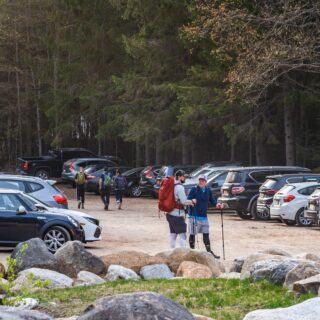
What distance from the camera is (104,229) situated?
1084 inches

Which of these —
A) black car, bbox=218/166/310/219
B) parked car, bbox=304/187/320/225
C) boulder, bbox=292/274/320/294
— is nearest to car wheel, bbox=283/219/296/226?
black car, bbox=218/166/310/219

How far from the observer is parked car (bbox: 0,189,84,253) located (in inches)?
816

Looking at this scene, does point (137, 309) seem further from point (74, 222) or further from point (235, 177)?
point (235, 177)

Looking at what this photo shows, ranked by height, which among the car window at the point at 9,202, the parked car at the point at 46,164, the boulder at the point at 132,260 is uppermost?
the parked car at the point at 46,164

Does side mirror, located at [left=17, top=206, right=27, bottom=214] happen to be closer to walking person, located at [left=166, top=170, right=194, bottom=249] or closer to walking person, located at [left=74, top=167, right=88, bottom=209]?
walking person, located at [left=166, top=170, right=194, bottom=249]

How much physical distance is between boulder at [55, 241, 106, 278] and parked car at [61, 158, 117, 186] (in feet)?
103

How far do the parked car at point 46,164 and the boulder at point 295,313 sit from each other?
43627 mm

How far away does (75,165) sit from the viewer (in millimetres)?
48250

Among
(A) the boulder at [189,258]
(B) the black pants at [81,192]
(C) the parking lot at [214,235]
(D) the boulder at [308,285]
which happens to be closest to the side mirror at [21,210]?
(C) the parking lot at [214,235]

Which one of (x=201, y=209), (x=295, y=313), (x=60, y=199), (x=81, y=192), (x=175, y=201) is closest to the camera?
(x=295, y=313)

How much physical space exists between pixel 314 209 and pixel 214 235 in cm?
282

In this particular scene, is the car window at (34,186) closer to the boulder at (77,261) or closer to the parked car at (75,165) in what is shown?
the boulder at (77,261)

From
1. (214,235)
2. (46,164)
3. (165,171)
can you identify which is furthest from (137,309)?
(46,164)

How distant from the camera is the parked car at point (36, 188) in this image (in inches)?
964
